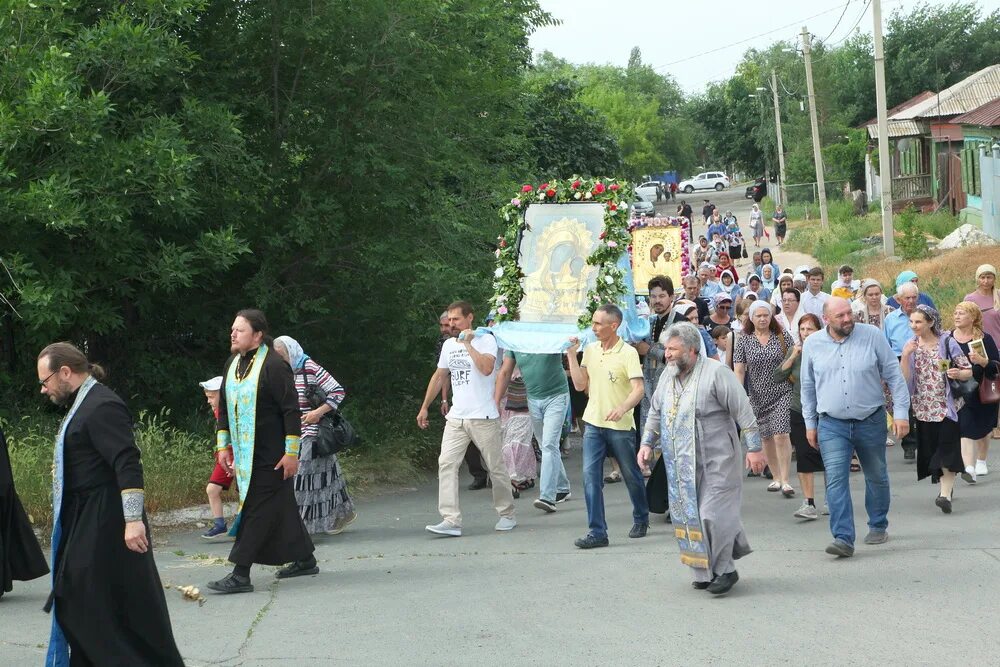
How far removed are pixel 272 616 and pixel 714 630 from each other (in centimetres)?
269

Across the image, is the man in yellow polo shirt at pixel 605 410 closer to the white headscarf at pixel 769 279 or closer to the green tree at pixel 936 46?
the white headscarf at pixel 769 279

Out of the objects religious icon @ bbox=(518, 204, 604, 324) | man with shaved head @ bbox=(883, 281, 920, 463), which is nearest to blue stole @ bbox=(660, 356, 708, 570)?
religious icon @ bbox=(518, 204, 604, 324)

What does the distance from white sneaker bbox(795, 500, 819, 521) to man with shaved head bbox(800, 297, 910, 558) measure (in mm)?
1189

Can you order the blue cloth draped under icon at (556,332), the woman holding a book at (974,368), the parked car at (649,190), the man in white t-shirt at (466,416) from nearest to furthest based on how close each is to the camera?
1. the man in white t-shirt at (466,416)
2. the woman holding a book at (974,368)
3. the blue cloth draped under icon at (556,332)
4. the parked car at (649,190)

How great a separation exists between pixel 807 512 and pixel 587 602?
10.4 ft

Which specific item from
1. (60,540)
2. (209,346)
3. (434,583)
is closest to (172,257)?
(209,346)

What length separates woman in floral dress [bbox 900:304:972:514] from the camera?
35.8 feet

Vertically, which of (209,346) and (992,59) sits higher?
(992,59)

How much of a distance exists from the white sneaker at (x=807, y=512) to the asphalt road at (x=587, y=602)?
0.22ft

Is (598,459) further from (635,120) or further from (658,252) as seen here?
(635,120)

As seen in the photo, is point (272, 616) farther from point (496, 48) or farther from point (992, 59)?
point (992, 59)

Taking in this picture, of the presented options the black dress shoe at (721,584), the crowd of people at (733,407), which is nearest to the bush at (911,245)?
the crowd of people at (733,407)

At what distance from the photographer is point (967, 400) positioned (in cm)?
1170

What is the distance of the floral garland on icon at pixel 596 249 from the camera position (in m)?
12.7
